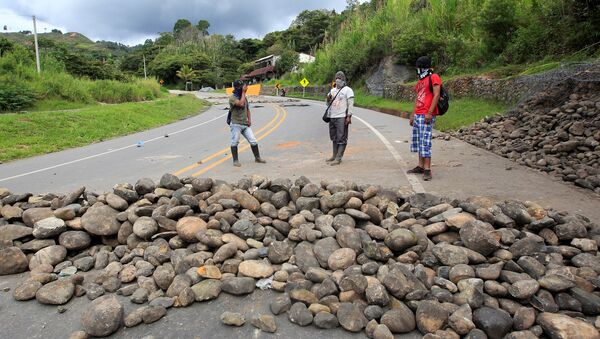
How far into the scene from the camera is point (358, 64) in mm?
38969

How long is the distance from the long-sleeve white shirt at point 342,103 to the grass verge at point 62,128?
348 inches

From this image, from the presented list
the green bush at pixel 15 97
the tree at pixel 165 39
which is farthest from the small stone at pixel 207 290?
the tree at pixel 165 39

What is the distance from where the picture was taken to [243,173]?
7.57 m

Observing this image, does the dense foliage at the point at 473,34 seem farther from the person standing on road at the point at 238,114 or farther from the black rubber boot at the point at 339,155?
the person standing on road at the point at 238,114

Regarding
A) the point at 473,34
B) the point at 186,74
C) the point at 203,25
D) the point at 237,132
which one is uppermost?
the point at 203,25

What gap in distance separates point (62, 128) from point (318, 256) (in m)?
14.6

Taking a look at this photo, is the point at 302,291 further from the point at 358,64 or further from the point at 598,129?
the point at 358,64

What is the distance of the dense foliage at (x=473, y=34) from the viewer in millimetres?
13617

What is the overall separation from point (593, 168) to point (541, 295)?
4.23 metres

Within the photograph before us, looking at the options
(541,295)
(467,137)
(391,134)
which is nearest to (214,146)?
(391,134)

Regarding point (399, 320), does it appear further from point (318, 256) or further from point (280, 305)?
point (318, 256)

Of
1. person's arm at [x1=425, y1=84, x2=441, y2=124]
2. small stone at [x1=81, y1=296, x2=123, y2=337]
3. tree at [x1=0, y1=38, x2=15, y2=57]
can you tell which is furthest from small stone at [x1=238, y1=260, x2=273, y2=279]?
tree at [x1=0, y1=38, x2=15, y2=57]

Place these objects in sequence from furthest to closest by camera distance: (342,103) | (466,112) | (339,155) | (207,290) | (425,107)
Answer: (466,112), (339,155), (342,103), (425,107), (207,290)

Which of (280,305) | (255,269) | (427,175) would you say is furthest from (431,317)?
(427,175)
